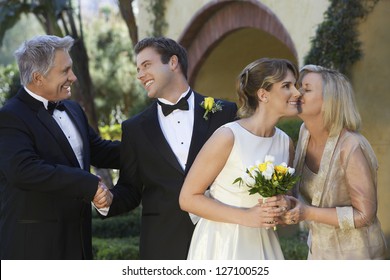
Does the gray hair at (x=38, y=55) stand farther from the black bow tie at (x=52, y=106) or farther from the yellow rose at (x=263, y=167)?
the yellow rose at (x=263, y=167)

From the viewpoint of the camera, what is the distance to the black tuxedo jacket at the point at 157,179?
4.21 meters

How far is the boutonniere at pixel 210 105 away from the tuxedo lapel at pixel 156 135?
0.28 meters

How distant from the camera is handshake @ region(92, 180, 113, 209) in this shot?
13.9 feet

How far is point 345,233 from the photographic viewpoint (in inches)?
152

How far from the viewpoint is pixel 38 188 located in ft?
13.7

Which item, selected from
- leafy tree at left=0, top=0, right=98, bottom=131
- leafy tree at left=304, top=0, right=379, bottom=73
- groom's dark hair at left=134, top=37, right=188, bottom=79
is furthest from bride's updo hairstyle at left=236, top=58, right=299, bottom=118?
leafy tree at left=0, top=0, right=98, bottom=131

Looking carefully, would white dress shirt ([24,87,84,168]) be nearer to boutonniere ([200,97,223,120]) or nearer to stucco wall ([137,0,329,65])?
boutonniere ([200,97,223,120])

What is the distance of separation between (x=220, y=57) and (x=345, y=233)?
802 cm

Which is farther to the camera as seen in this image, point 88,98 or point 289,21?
point 88,98

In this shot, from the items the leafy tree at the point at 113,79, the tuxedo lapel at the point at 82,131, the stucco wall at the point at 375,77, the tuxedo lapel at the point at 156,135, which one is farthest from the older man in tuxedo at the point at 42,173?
the leafy tree at the point at 113,79

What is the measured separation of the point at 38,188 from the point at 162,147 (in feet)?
2.37

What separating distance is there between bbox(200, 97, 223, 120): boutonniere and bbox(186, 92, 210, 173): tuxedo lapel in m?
0.03
